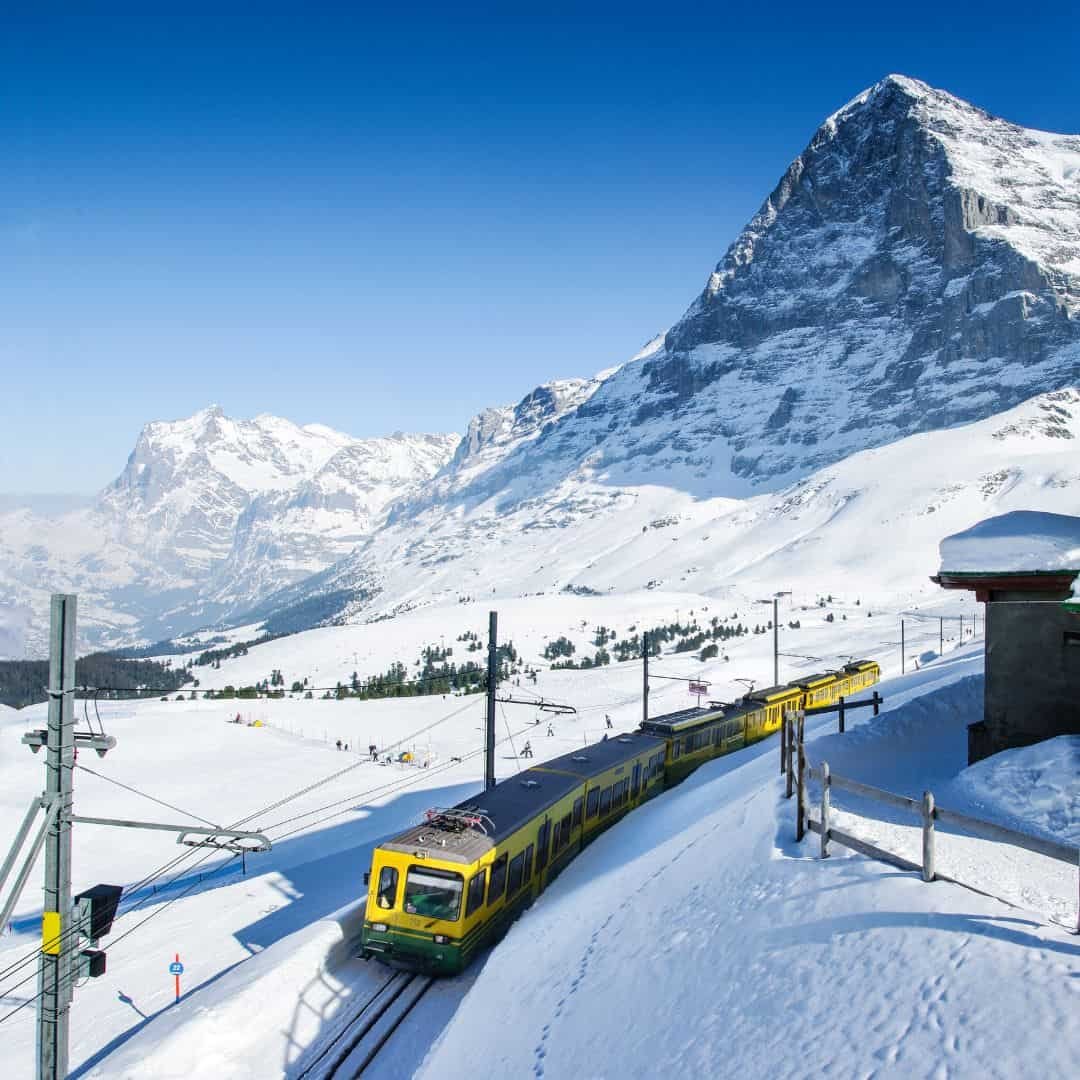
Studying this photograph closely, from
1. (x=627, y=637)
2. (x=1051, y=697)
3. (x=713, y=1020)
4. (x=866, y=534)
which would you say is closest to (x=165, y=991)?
(x=713, y=1020)

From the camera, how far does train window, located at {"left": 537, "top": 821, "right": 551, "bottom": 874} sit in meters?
18.6

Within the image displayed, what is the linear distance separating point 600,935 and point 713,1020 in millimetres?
4003

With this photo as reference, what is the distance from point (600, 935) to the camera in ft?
39.7

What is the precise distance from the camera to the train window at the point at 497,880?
53.8 feet

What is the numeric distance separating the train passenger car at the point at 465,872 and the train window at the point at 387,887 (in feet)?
0.06

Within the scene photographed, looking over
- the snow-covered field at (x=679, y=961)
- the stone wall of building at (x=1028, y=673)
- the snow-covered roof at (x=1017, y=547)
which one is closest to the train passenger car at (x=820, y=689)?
the snow-covered field at (x=679, y=961)

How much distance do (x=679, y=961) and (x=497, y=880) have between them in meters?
7.49

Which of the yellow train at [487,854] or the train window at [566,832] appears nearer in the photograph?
the yellow train at [487,854]

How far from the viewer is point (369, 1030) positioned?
1409 centimetres

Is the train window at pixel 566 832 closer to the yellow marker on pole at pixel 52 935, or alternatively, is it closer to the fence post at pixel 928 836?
the yellow marker on pole at pixel 52 935

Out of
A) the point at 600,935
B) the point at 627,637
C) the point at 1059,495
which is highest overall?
the point at 1059,495

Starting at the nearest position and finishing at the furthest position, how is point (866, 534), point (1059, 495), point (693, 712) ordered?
point (693, 712)
point (1059, 495)
point (866, 534)

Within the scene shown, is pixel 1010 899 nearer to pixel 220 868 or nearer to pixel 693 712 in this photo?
pixel 693 712

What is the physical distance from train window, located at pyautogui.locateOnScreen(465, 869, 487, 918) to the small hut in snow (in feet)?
31.2
